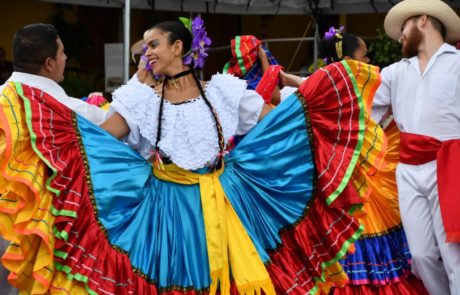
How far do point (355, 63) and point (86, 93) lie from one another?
595cm

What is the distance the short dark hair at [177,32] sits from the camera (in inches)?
162

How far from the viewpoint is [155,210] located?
3.85 m

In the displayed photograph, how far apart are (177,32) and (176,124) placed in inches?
21.1

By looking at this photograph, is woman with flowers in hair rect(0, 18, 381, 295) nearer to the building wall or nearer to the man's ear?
the man's ear

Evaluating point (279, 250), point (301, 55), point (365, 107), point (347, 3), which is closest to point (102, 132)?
point (279, 250)

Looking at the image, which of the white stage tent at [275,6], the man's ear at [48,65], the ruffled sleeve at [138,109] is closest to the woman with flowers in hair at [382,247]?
the ruffled sleeve at [138,109]

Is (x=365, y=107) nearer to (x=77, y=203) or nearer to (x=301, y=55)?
(x=77, y=203)

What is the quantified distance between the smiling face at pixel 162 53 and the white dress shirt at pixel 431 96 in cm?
140

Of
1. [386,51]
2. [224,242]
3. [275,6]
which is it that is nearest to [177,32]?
[224,242]

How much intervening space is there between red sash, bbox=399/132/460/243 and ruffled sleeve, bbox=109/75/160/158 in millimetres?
1597

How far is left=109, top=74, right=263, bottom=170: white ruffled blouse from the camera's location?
3.89 metres

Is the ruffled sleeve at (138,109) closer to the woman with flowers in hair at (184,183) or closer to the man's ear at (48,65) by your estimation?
the woman with flowers in hair at (184,183)

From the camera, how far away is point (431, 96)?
4.61 meters

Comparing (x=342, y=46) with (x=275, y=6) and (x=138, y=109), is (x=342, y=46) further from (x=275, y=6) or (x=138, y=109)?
(x=275, y=6)
